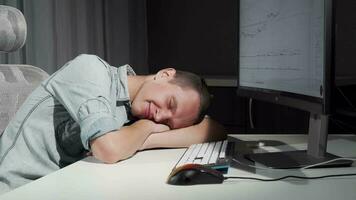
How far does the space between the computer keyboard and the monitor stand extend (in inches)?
3.0

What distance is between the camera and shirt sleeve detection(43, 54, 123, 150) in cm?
104

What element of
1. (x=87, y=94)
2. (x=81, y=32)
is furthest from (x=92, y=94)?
(x=81, y=32)

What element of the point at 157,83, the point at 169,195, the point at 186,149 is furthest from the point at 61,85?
the point at 169,195

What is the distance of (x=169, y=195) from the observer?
76cm

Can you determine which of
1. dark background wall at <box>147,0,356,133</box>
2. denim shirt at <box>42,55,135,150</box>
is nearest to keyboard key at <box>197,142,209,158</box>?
denim shirt at <box>42,55,135,150</box>

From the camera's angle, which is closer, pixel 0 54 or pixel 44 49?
pixel 0 54

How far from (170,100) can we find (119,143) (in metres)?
0.22

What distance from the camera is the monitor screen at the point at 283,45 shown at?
2.98 feet

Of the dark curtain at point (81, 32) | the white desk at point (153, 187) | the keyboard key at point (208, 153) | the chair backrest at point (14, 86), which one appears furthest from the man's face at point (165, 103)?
the dark curtain at point (81, 32)

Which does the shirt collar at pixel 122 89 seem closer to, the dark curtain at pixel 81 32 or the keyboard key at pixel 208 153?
the keyboard key at pixel 208 153

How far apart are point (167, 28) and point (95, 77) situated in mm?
1811

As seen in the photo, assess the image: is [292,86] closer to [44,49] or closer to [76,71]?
[76,71]

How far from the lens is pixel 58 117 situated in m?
1.25

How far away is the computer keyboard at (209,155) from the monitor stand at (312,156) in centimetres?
8
